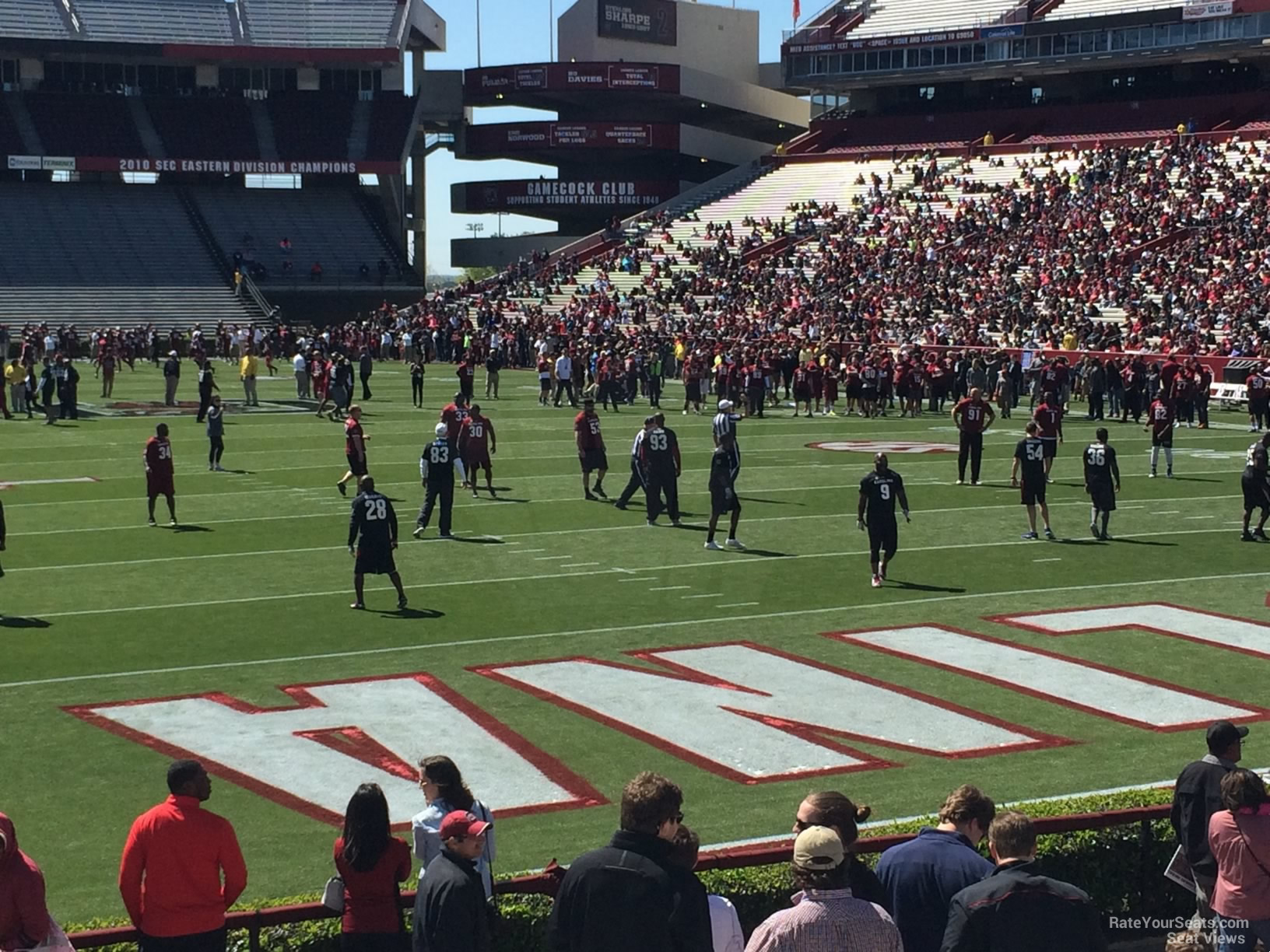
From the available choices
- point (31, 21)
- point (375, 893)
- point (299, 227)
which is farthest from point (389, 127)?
point (375, 893)

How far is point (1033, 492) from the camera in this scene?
21.0 metres

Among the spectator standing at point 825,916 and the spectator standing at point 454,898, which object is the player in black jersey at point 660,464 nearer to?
the spectator standing at point 454,898

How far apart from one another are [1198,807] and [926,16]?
68.7 metres

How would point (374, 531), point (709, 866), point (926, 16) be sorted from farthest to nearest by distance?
point (926, 16)
point (374, 531)
point (709, 866)

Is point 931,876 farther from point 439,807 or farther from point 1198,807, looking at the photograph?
point 1198,807

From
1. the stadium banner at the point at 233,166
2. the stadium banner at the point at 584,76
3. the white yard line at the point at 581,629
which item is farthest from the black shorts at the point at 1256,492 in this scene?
the stadium banner at the point at 584,76

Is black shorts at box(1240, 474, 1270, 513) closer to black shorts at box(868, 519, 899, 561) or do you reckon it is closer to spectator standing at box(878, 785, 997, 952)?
black shorts at box(868, 519, 899, 561)

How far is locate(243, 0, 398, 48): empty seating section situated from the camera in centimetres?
7438

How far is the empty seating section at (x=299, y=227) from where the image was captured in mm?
69500

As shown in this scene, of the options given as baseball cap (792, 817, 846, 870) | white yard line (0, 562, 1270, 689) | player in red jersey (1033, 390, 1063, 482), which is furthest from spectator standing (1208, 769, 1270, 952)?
player in red jersey (1033, 390, 1063, 482)

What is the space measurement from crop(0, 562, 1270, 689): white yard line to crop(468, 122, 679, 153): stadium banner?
2418 inches

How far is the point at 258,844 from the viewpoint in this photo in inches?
396

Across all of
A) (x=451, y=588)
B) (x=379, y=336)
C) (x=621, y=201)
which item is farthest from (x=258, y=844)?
(x=621, y=201)

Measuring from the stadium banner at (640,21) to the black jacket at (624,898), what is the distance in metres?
79.2
